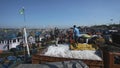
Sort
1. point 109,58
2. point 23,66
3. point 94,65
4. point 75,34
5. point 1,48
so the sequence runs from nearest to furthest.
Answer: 1. point 23,66
2. point 109,58
3. point 94,65
4. point 75,34
5. point 1,48

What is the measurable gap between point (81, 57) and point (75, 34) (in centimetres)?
497

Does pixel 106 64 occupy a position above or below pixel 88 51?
below

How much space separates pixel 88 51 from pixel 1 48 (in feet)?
60.2

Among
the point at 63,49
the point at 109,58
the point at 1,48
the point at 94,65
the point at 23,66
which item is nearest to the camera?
the point at 23,66

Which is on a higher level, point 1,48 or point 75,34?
point 75,34

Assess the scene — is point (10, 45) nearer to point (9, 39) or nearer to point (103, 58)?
point (9, 39)

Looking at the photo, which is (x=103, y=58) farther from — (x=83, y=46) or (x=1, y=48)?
(x=1, y=48)

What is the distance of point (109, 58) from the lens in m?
7.48

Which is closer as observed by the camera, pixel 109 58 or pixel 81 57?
pixel 109 58

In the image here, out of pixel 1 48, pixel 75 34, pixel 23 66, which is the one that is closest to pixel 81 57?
pixel 23 66

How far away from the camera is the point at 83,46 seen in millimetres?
8961

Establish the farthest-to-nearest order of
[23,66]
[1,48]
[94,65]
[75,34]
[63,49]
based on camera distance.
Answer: [1,48] → [75,34] → [63,49] → [94,65] → [23,66]

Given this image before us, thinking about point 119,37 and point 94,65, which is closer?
point 94,65

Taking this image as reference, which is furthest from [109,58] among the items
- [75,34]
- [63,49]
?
[75,34]
